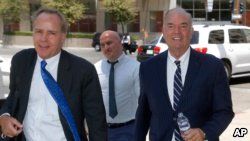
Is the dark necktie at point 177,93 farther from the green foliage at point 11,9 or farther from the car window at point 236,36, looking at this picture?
the green foliage at point 11,9

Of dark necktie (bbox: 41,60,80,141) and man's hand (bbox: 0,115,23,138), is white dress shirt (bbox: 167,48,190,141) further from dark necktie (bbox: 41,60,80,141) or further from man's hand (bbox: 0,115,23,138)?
man's hand (bbox: 0,115,23,138)

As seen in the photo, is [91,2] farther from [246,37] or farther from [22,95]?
[22,95]

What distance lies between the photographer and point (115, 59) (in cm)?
525

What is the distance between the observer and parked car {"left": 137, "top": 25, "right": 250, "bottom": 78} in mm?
15391

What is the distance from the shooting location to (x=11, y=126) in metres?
3.04

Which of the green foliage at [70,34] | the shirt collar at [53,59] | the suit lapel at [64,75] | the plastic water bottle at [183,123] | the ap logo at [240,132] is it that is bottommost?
the green foliage at [70,34]

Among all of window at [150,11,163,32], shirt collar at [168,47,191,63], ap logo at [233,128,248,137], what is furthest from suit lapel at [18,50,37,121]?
window at [150,11,163,32]

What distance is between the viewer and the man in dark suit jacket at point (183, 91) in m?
3.30

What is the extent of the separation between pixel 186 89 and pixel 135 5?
47.0 m

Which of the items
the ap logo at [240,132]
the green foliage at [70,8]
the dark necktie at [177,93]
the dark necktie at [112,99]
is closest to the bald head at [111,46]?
the dark necktie at [112,99]

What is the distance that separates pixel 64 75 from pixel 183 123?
750 millimetres

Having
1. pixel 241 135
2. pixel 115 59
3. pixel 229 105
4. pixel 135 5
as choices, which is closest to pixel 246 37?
pixel 241 135

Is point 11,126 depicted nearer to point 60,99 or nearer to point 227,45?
point 60,99

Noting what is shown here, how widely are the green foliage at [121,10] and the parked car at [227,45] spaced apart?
28842 mm
